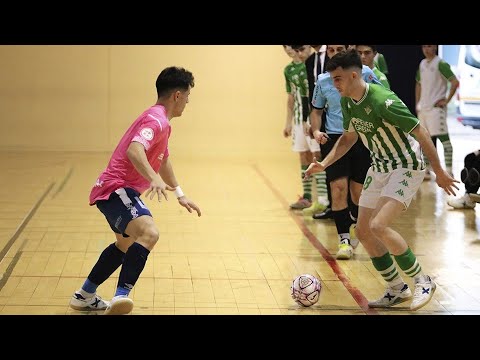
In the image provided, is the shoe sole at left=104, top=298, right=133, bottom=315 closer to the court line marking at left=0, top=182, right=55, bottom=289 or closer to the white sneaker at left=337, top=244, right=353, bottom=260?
the court line marking at left=0, top=182, right=55, bottom=289

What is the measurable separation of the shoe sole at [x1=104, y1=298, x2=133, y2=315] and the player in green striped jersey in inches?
62.1

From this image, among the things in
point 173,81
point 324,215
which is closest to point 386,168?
point 173,81

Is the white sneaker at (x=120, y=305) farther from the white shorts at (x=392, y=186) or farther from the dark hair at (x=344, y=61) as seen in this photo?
the dark hair at (x=344, y=61)

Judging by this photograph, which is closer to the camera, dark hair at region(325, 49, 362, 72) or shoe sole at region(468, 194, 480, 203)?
dark hair at region(325, 49, 362, 72)

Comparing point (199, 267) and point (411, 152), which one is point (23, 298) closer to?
point (199, 267)

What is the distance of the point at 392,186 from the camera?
567 cm

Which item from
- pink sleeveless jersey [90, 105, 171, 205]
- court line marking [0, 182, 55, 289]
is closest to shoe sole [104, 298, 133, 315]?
pink sleeveless jersey [90, 105, 171, 205]

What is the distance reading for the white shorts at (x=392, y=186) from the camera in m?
5.64

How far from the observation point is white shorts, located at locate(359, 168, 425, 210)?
564cm

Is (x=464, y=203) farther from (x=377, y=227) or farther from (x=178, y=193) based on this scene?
(x=178, y=193)

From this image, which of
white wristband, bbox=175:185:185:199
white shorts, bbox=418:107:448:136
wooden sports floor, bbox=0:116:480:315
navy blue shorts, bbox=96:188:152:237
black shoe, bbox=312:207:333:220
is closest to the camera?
navy blue shorts, bbox=96:188:152:237

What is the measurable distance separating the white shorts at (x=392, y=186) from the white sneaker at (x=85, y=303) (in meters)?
1.82

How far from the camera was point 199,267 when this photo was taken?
700 cm
